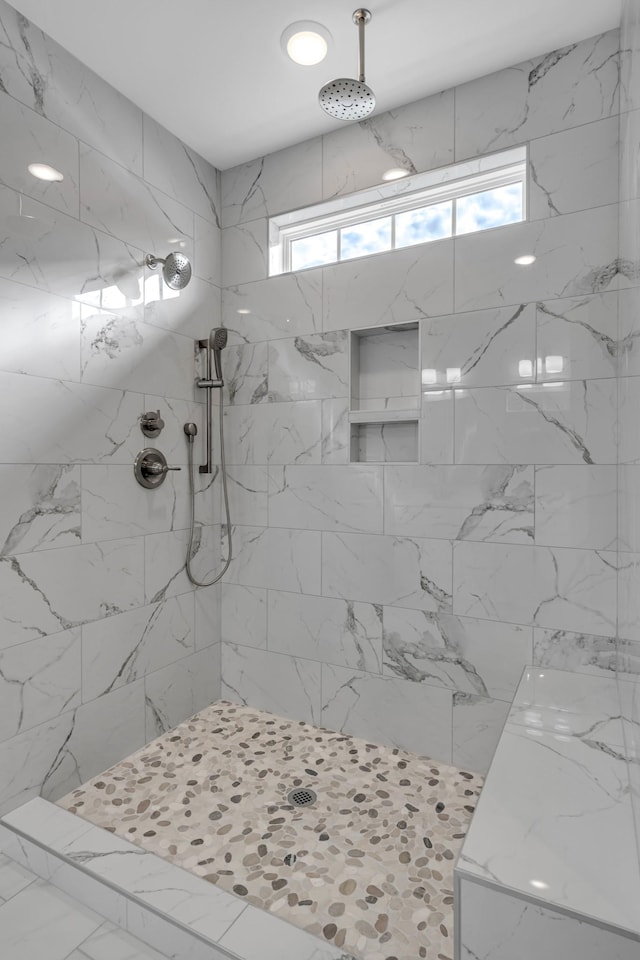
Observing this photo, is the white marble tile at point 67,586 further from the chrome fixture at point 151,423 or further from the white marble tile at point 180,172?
the white marble tile at point 180,172

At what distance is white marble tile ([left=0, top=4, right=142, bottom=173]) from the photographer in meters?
1.73

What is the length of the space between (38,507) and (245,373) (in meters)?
1.16

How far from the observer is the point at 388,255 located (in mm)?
2197

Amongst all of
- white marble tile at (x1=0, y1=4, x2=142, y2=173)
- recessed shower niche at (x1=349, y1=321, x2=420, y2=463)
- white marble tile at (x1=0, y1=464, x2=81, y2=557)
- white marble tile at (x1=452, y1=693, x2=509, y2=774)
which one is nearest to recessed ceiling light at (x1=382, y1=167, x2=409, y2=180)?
recessed shower niche at (x1=349, y1=321, x2=420, y2=463)

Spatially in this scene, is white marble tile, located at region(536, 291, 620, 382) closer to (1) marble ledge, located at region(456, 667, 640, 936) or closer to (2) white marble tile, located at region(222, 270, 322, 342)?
(2) white marble tile, located at region(222, 270, 322, 342)

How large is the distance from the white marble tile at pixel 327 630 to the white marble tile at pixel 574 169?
5.62 feet

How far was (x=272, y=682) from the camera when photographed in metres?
2.52

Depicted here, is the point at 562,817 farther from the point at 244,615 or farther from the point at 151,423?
the point at 151,423

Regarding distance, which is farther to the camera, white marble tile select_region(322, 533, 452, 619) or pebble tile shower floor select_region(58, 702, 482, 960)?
white marble tile select_region(322, 533, 452, 619)

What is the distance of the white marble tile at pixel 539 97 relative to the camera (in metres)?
1.83

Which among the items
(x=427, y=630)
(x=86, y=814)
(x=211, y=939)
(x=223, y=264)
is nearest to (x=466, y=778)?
(x=427, y=630)

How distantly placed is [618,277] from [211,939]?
2282mm

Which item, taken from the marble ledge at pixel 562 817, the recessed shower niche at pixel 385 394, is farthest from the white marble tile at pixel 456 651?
the recessed shower niche at pixel 385 394

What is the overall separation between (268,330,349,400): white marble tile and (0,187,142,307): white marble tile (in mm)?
677
